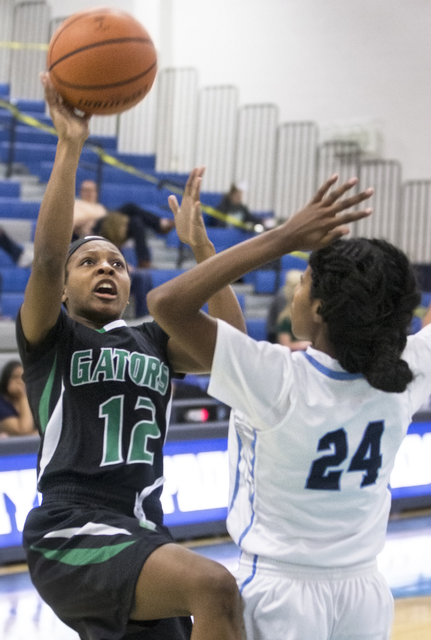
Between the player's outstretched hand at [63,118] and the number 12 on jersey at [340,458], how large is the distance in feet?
3.56

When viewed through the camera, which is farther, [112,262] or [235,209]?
[235,209]

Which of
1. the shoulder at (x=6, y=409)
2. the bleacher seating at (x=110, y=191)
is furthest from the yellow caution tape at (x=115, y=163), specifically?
the shoulder at (x=6, y=409)

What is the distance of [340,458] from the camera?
1846mm

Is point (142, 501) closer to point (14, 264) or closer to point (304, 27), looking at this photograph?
point (14, 264)

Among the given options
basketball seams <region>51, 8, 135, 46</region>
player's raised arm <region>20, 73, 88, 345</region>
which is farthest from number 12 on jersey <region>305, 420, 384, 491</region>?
basketball seams <region>51, 8, 135, 46</region>

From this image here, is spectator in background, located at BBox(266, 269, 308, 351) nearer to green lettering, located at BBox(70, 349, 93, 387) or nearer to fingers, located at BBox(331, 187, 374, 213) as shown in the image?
green lettering, located at BBox(70, 349, 93, 387)

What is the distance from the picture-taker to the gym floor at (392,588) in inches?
144

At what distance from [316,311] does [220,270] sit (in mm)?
299

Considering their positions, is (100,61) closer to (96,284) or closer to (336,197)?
(96,284)

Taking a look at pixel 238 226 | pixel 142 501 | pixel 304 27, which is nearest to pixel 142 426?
pixel 142 501

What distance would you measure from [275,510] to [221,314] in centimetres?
66

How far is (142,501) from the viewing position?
2285 millimetres

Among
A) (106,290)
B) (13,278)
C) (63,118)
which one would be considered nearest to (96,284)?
(106,290)

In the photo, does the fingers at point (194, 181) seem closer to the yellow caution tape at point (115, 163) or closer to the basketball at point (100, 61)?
the basketball at point (100, 61)
